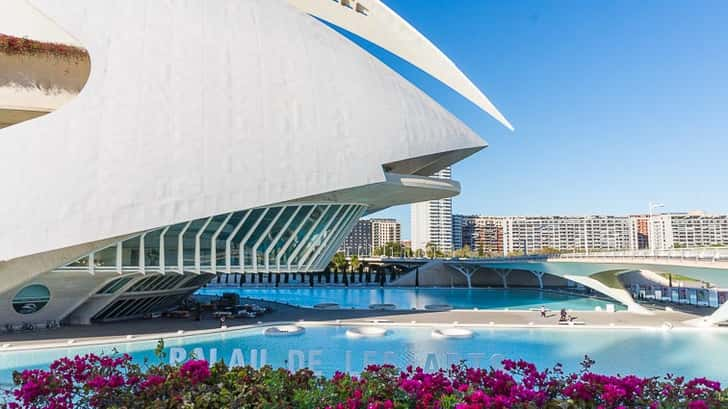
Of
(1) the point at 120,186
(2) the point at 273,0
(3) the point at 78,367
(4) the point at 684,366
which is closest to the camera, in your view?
(3) the point at 78,367

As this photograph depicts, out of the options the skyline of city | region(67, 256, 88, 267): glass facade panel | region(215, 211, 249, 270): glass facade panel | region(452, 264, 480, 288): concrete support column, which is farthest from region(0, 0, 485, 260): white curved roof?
the skyline of city

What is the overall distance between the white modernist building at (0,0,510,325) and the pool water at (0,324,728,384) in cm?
289

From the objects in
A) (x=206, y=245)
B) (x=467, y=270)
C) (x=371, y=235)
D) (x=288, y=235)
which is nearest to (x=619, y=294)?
(x=288, y=235)

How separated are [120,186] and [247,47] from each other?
6948 millimetres

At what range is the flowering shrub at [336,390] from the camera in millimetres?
5082

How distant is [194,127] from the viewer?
1773 cm

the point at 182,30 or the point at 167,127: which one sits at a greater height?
the point at 182,30

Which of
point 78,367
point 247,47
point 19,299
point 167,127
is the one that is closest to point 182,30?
point 247,47

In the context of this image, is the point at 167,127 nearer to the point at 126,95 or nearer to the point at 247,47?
the point at 126,95

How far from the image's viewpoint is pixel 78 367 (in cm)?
590

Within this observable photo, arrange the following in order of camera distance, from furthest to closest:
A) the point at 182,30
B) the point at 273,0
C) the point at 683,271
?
the point at 683,271, the point at 273,0, the point at 182,30

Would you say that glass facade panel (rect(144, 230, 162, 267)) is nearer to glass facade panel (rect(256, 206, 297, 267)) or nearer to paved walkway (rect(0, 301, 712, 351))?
paved walkway (rect(0, 301, 712, 351))

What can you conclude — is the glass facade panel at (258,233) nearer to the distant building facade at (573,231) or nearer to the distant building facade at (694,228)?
the distant building facade at (573,231)

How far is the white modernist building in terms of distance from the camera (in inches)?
639
